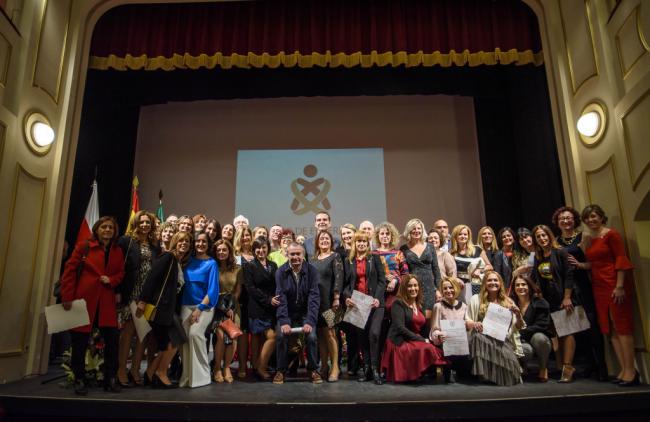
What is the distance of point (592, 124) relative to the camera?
437 cm

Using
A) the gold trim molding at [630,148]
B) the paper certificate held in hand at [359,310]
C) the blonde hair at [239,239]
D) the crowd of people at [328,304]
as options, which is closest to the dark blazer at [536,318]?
the crowd of people at [328,304]

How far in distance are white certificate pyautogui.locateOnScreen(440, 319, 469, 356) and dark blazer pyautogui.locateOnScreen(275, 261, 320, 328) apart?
43.8 inches

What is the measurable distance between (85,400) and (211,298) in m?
1.16

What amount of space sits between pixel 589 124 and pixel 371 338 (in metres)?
3.02

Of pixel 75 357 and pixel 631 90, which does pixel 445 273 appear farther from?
pixel 75 357

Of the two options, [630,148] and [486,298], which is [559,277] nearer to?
[486,298]

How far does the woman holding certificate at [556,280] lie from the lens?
383 centimetres

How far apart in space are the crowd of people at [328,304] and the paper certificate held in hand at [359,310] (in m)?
0.04

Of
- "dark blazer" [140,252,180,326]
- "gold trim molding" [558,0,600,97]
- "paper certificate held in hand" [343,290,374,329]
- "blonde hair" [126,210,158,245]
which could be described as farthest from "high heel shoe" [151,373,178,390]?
"gold trim molding" [558,0,600,97]

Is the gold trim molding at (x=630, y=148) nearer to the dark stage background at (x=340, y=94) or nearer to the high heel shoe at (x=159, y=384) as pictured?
Result: the dark stage background at (x=340, y=94)

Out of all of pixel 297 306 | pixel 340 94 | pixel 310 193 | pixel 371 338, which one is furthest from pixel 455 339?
pixel 340 94

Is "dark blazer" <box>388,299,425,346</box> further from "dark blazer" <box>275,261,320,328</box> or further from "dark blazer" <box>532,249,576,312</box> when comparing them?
"dark blazer" <box>532,249,576,312</box>

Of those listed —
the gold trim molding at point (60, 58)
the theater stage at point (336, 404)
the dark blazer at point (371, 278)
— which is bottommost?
the theater stage at point (336, 404)

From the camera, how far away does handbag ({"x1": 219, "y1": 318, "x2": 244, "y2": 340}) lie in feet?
12.5
